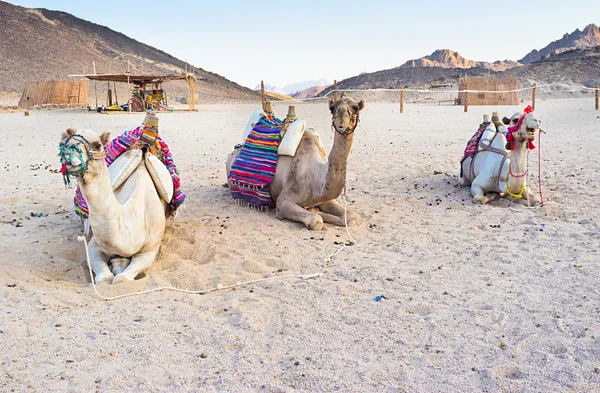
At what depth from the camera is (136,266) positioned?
15.3 feet

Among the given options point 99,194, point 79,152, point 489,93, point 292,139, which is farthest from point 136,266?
point 489,93

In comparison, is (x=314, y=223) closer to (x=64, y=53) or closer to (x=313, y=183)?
(x=313, y=183)

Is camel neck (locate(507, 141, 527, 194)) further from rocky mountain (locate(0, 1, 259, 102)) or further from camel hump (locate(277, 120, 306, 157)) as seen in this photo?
rocky mountain (locate(0, 1, 259, 102))

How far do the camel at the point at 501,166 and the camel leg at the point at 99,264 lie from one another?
15.5 ft

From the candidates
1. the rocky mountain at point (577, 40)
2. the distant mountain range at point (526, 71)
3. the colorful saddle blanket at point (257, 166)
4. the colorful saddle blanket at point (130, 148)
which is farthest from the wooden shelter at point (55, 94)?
the rocky mountain at point (577, 40)

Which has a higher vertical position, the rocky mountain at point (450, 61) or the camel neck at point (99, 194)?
the rocky mountain at point (450, 61)

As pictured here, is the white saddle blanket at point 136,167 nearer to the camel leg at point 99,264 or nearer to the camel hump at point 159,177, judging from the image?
the camel hump at point 159,177

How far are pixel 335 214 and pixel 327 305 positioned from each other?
2.69 metres

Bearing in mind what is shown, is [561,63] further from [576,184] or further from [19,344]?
[19,344]

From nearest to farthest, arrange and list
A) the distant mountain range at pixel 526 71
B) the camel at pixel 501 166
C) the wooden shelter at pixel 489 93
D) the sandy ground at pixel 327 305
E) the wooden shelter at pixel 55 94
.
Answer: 1. the sandy ground at pixel 327 305
2. the camel at pixel 501 166
3. the wooden shelter at pixel 489 93
4. the wooden shelter at pixel 55 94
5. the distant mountain range at pixel 526 71

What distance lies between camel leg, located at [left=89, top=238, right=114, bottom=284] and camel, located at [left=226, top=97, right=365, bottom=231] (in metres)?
2.28

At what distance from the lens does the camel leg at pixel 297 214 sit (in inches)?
240

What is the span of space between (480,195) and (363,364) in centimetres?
459

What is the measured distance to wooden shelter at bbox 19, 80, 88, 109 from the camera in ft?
111
